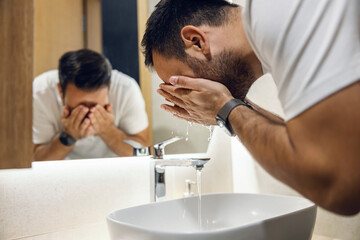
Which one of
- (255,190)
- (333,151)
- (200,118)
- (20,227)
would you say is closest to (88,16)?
(200,118)

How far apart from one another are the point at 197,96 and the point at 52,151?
418 mm

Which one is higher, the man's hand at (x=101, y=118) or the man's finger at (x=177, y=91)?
the man's finger at (x=177, y=91)

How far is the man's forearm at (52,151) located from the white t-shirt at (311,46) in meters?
0.60

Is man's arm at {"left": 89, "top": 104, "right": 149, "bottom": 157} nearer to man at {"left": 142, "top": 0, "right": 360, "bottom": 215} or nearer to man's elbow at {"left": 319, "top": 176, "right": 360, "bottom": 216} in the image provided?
man at {"left": 142, "top": 0, "right": 360, "bottom": 215}

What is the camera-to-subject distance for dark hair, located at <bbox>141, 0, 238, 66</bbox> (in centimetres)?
86

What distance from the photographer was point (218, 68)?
2.79ft

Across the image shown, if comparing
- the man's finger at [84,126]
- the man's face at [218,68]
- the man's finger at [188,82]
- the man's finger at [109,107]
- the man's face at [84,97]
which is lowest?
the man's finger at [84,126]

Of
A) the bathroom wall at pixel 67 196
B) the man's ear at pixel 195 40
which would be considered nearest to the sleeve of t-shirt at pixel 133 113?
the bathroom wall at pixel 67 196

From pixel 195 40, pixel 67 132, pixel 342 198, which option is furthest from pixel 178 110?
pixel 342 198

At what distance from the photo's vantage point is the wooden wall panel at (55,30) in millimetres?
A: 850

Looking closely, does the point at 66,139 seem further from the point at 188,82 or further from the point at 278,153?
the point at 278,153

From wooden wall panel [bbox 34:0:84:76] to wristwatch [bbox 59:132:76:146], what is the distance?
182 millimetres

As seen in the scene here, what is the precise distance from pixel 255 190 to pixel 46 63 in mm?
929

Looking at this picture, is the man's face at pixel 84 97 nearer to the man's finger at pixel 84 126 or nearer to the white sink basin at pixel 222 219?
the man's finger at pixel 84 126
